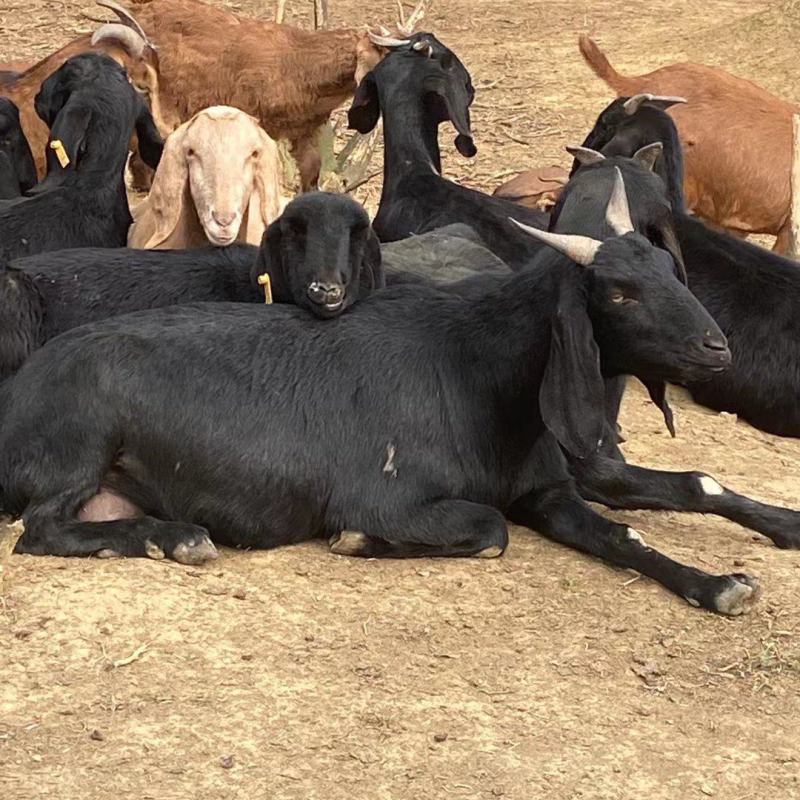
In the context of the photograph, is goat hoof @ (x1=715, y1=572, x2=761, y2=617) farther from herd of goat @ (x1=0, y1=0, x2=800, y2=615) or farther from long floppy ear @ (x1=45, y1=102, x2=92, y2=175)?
long floppy ear @ (x1=45, y1=102, x2=92, y2=175)

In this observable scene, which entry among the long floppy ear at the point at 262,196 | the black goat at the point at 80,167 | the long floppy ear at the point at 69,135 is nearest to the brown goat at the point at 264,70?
the black goat at the point at 80,167

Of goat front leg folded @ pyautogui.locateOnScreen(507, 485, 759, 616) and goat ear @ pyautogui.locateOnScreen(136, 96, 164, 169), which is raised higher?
goat ear @ pyautogui.locateOnScreen(136, 96, 164, 169)

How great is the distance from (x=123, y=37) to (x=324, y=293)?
5.42 m

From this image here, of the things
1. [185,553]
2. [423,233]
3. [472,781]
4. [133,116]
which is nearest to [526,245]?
[423,233]

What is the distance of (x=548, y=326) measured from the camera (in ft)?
17.7

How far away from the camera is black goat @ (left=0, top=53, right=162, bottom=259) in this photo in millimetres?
7031

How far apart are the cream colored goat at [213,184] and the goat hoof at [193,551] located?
2045 millimetres

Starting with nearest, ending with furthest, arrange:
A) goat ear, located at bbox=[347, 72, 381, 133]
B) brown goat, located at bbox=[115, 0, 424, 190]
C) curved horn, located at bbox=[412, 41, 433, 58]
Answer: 1. curved horn, located at bbox=[412, 41, 433, 58]
2. goat ear, located at bbox=[347, 72, 381, 133]
3. brown goat, located at bbox=[115, 0, 424, 190]

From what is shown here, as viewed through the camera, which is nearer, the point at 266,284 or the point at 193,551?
the point at 193,551

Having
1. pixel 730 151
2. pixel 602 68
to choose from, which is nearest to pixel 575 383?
pixel 730 151

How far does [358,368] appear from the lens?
547cm

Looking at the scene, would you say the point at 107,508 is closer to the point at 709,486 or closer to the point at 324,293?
the point at 324,293

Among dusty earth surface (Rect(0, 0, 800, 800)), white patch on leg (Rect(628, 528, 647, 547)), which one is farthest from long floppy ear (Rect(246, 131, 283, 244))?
white patch on leg (Rect(628, 528, 647, 547))

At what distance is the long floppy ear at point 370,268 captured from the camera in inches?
238
